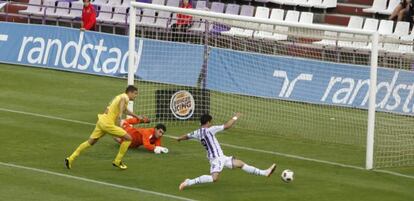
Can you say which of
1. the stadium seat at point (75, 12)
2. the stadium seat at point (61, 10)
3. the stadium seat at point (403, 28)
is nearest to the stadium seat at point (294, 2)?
the stadium seat at point (403, 28)

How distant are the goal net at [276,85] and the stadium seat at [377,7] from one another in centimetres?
548

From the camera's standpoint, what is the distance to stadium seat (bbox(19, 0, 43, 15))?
42.8 meters

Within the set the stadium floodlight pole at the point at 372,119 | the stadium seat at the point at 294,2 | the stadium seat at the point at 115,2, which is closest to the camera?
the stadium floodlight pole at the point at 372,119

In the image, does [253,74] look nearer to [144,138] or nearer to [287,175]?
[144,138]

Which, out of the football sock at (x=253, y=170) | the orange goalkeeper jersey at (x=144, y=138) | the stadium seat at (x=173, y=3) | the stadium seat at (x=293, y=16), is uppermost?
the stadium seat at (x=293, y=16)

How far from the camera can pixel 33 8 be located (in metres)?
43.5

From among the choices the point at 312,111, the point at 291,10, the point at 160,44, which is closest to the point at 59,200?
the point at 312,111

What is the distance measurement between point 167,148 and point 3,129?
161 inches

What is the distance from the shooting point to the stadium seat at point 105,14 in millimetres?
40822

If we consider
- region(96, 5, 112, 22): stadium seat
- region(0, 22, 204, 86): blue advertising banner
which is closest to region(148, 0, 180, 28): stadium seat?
region(0, 22, 204, 86): blue advertising banner

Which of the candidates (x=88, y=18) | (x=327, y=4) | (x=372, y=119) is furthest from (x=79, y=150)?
(x=327, y=4)

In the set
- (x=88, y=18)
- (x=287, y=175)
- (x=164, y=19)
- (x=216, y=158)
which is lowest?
(x=287, y=175)

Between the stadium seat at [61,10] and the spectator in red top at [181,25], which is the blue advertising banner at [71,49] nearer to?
the spectator in red top at [181,25]

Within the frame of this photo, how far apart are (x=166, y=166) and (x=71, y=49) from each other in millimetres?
14733
